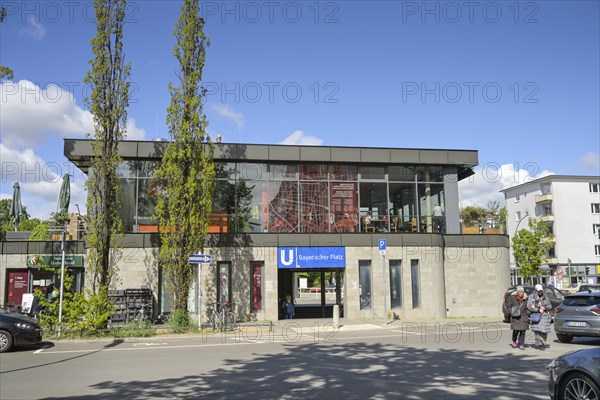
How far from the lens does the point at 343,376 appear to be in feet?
32.4

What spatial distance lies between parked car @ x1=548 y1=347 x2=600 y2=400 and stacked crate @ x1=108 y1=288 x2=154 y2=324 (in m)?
17.0

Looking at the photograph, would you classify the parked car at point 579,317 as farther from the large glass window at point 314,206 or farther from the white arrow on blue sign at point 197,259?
the white arrow on blue sign at point 197,259

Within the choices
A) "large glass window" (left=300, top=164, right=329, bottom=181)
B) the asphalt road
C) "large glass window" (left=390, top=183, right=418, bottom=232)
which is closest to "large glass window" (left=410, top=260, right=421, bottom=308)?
"large glass window" (left=390, top=183, right=418, bottom=232)

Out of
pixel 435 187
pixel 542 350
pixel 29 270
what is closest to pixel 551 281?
pixel 435 187

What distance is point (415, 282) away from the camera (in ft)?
79.9

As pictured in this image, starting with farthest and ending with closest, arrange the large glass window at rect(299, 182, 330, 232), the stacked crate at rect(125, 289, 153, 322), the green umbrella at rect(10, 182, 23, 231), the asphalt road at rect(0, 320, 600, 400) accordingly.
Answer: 1. the green umbrella at rect(10, 182, 23, 231)
2. the large glass window at rect(299, 182, 330, 232)
3. the stacked crate at rect(125, 289, 153, 322)
4. the asphalt road at rect(0, 320, 600, 400)

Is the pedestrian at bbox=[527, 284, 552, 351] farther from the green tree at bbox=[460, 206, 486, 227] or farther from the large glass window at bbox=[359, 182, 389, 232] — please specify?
the green tree at bbox=[460, 206, 486, 227]

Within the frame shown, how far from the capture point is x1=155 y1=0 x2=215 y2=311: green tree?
1959cm

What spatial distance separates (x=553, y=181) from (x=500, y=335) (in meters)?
55.9

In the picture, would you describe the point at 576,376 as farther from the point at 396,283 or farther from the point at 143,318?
the point at 396,283

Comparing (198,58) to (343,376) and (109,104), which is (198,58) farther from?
(343,376)

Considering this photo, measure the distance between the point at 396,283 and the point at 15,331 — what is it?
15708 millimetres

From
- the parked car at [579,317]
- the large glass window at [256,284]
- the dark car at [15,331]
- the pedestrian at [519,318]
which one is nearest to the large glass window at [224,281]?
the large glass window at [256,284]

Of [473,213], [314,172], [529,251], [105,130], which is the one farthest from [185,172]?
[473,213]
